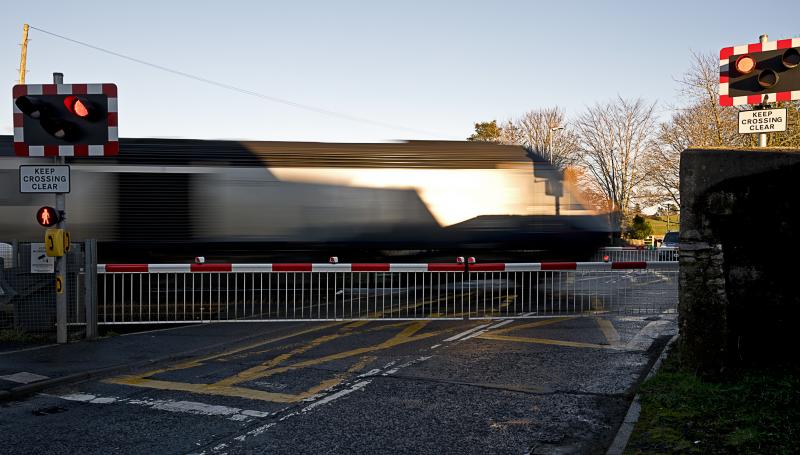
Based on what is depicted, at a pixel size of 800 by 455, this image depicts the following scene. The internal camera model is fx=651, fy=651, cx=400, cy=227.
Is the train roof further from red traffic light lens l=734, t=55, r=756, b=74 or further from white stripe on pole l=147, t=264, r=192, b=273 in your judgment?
red traffic light lens l=734, t=55, r=756, b=74

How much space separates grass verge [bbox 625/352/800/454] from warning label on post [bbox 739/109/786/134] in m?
3.45

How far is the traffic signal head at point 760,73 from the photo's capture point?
805cm

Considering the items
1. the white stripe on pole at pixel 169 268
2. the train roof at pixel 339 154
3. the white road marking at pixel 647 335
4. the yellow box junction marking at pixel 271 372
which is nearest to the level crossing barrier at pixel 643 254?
the train roof at pixel 339 154

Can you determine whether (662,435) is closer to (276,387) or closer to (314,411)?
(314,411)

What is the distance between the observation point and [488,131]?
59.1 m

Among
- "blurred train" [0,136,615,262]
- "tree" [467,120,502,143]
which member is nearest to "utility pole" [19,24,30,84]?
"blurred train" [0,136,615,262]

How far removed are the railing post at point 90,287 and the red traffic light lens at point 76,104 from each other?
178cm

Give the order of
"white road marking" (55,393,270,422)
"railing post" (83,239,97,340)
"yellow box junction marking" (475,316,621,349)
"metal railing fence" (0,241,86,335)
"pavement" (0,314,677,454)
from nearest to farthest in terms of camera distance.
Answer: "pavement" (0,314,677,454) < "white road marking" (55,393,270,422) < "yellow box junction marking" (475,316,621,349) < "metal railing fence" (0,241,86,335) < "railing post" (83,239,97,340)

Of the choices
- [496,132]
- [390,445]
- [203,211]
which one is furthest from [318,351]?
[496,132]

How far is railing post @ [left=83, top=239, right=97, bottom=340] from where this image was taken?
29.9ft

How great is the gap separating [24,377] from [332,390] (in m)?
3.28

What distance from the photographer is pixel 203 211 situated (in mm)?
15711

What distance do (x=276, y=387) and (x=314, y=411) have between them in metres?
1.00

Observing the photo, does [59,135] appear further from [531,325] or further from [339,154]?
[339,154]
